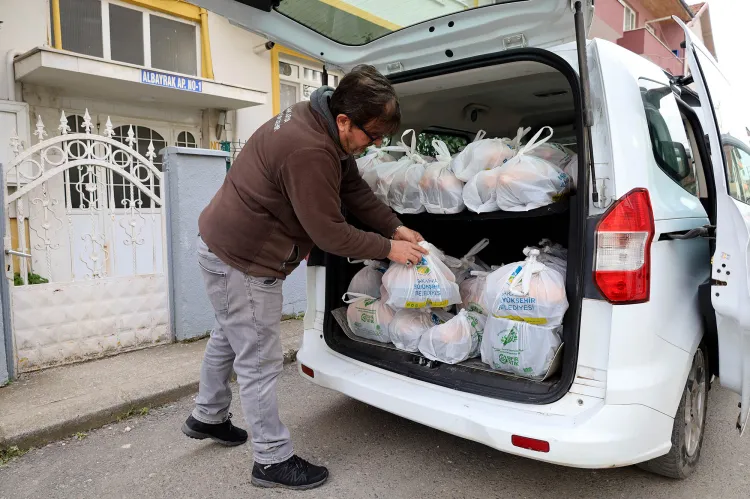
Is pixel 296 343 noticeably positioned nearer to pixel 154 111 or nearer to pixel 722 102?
pixel 722 102

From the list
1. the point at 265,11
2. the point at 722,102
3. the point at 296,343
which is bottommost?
the point at 296,343

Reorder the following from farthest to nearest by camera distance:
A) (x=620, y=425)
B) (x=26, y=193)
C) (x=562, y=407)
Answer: (x=26, y=193) → (x=562, y=407) → (x=620, y=425)

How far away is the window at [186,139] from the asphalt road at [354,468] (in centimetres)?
664

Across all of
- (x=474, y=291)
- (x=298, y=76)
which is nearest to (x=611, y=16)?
(x=298, y=76)

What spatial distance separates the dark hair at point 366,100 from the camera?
2.22 meters

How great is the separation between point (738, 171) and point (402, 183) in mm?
1585

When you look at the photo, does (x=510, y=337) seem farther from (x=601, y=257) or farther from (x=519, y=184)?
(x=519, y=184)

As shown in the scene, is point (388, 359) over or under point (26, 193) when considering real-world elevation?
under

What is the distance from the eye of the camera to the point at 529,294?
2.22 metres

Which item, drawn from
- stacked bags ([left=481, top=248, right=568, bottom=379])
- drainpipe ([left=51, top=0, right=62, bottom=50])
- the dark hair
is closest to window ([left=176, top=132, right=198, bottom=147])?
drainpipe ([left=51, top=0, right=62, bottom=50])

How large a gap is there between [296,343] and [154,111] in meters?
5.71

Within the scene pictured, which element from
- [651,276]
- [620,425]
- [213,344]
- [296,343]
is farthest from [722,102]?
[296,343]

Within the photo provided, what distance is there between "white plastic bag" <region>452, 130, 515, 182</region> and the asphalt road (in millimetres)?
1400

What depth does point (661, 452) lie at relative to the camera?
2059 millimetres
